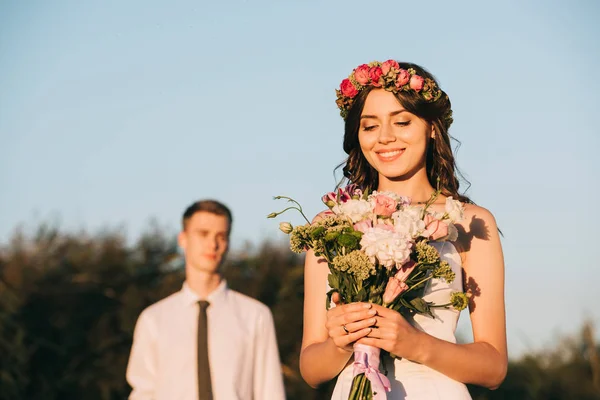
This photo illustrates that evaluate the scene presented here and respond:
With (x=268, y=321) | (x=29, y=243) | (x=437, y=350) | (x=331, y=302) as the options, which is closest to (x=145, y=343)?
(x=268, y=321)

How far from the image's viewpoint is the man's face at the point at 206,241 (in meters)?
9.41

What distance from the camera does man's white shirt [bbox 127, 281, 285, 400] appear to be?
28.2 ft

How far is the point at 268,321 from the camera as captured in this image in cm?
920

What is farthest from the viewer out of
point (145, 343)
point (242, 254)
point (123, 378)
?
point (242, 254)

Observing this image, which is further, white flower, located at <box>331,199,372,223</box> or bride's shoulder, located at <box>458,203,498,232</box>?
bride's shoulder, located at <box>458,203,498,232</box>

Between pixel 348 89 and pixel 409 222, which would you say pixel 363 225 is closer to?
pixel 409 222

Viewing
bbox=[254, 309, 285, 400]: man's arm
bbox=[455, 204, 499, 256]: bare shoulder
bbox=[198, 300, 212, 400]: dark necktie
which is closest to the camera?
bbox=[455, 204, 499, 256]: bare shoulder

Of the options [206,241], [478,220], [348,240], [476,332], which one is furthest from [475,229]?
[206,241]

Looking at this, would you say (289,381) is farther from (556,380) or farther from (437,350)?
(437,350)

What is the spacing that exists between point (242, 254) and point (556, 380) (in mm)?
5572

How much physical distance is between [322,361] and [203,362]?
394 centimetres

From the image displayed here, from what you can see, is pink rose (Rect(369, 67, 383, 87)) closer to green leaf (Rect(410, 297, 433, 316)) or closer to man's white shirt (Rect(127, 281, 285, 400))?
green leaf (Rect(410, 297, 433, 316))

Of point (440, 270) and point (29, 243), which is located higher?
point (29, 243)

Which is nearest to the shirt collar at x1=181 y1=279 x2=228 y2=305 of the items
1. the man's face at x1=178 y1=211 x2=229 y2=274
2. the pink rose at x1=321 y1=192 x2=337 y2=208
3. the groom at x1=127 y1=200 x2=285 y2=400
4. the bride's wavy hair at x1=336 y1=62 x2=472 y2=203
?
the groom at x1=127 y1=200 x2=285 y2=400
